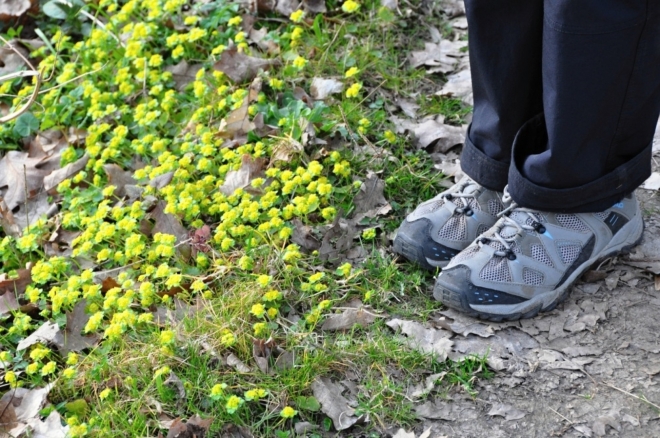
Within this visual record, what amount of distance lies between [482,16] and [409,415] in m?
1.13

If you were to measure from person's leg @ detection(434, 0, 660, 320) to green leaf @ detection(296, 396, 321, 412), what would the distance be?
0.55m

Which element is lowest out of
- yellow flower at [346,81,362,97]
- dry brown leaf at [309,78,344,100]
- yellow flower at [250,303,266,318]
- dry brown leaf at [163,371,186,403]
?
dry brown leaf at [163,371,186,403]

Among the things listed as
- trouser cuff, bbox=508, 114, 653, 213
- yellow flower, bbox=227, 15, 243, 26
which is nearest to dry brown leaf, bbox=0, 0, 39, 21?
yellow flower, bbox=227, 15, 243, 26

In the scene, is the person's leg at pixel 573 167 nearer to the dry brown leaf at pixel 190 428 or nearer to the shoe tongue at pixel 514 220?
the shoe tongue at pixel 514 220

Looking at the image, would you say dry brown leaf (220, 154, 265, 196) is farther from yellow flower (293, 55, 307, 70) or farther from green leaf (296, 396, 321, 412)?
green leaf (296, 396, 321, 412)

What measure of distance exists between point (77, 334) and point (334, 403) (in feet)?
2.86

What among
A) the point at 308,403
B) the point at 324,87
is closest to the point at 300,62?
the point at 324,87

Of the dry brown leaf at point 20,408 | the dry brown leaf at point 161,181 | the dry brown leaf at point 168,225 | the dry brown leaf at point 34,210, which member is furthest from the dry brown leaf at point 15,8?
the dry brown leaf at point 20,408

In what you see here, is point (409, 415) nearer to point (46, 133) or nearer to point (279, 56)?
point (279, 56)

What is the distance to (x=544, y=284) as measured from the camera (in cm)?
239

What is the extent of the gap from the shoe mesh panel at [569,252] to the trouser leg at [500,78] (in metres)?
0.28

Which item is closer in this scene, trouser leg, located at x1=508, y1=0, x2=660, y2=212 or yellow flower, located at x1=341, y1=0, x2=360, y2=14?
trouser leg, located at x1=508, y1=0, x2=660, y2=212

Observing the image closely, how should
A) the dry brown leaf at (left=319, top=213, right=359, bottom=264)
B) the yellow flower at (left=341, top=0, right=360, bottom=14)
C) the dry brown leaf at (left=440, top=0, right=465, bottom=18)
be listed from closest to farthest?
the dry brown leaf at (left=319, top=213, right=359, bottom=264)
the yellow flower at (left=341, top=0, right=360, bottom=14)
the dry brown leaf at (left=440, top=0, right=465, bottom=18)

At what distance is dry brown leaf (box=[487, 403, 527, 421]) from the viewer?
2.12 meters
